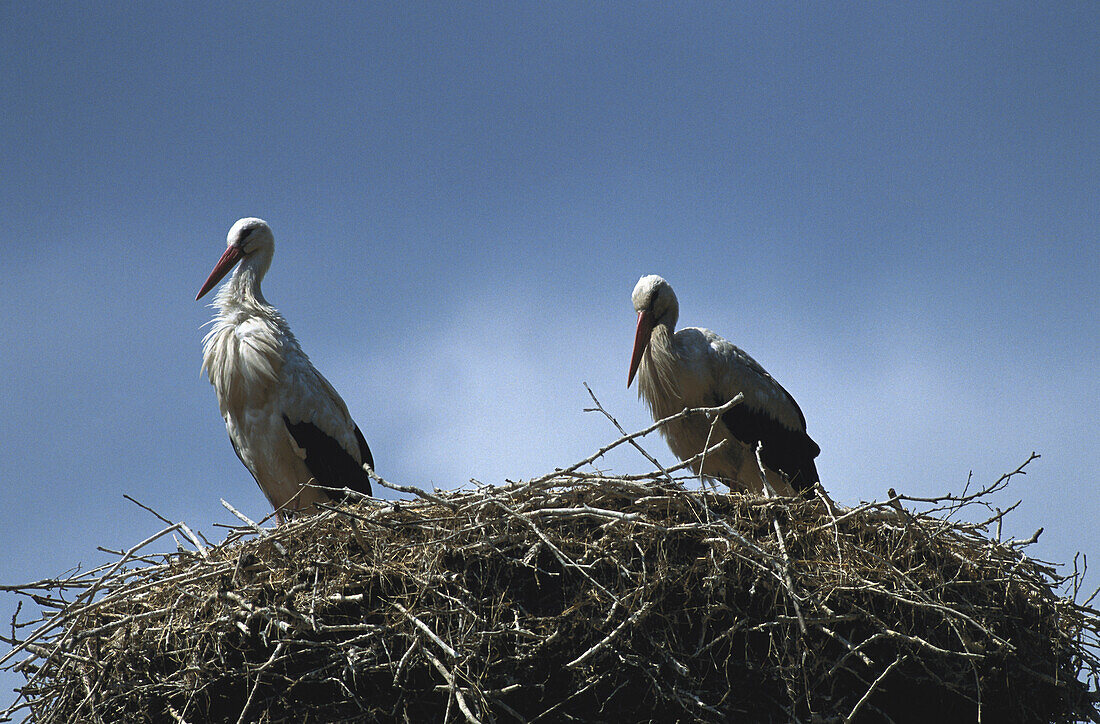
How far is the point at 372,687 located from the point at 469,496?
1.97 feet

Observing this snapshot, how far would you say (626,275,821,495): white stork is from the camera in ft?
16.2

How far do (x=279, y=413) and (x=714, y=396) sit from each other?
79.2 inches

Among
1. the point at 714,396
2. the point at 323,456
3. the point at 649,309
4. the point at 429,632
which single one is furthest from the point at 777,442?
the point at 429,632

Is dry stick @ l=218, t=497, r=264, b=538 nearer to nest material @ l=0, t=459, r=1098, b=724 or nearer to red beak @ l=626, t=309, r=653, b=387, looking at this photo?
nest material @ l=0, t=459, r=1098, b=724

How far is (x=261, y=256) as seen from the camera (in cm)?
514

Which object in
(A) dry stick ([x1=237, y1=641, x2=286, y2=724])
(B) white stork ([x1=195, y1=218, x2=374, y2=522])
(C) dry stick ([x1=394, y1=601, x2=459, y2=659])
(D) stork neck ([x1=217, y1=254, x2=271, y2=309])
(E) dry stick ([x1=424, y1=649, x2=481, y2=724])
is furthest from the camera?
(D) stork neck ([x1=217, y1=254, x2=271, y2=309])

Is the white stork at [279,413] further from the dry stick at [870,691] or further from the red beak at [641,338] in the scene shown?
the dry stick at [870,691]

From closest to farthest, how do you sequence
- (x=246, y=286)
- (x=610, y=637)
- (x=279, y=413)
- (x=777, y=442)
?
(x=610, y=637)
(x=279, y=413)
(x=246, y=286)
(x=777, y=442)

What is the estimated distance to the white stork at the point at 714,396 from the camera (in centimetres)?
495

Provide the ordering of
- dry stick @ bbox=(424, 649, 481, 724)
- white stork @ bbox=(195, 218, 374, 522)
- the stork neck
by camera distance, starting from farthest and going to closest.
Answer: the stork neck, white stork @ bbox=(195, 218, 374, 522), dry stick @ bbox=(424, 649, 481, 724)

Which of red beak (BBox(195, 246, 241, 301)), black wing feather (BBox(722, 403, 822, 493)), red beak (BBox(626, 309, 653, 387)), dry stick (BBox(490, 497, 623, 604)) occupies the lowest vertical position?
dry stick (BBox(490, 497, 623, 604))

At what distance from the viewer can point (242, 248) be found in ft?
16.9

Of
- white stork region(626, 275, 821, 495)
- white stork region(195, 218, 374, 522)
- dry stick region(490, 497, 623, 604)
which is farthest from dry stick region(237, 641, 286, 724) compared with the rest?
white stork region(626, 275, 821, 495)

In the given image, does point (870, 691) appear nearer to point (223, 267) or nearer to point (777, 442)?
point (777, 442)
